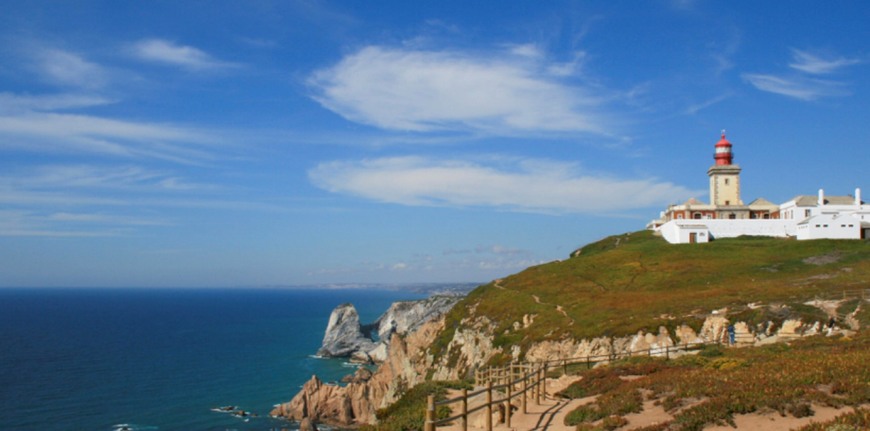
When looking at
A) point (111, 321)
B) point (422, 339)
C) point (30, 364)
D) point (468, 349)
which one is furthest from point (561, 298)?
point (111, 321)

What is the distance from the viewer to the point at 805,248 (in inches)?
2975

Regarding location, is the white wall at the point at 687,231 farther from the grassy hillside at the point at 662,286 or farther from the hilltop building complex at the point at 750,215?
the grassy hillside at the point at 662,286

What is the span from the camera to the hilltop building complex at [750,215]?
8169 centimetres

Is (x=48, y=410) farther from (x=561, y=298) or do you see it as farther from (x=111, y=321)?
(x=111, y=321)

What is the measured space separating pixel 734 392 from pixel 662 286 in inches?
2006

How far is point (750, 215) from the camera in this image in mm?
97438

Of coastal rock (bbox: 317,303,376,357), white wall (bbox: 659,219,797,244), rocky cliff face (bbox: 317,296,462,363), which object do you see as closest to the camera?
white wall (bbox: 659,219,797,244)

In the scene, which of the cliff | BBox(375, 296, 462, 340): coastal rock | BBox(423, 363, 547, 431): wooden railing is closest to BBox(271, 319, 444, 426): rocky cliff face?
the cliff

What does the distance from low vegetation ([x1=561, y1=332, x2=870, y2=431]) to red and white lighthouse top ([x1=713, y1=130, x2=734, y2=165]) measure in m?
85.5

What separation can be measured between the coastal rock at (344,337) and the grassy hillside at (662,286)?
52.4 meters

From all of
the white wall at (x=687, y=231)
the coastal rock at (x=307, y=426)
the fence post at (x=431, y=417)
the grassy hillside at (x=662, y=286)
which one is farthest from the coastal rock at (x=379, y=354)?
the fence post at (x=431, y=417)

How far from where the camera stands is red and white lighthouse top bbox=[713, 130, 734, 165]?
101150 millimetres

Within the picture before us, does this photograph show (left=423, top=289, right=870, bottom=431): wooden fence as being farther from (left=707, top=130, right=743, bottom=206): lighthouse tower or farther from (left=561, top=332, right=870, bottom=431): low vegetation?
(left=707, top=130, right=743, bottom=206): lighthouse tower

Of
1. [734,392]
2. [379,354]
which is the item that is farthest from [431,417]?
[379,354]
